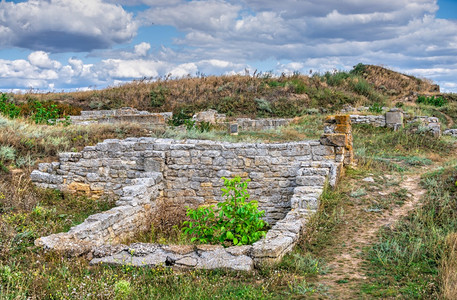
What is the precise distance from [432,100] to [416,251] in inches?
935

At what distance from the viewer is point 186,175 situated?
966 cm

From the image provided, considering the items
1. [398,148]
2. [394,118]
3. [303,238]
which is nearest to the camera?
[303,238]

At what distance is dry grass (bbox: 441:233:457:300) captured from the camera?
158 inches

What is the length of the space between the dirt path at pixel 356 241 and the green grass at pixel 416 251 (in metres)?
0.16

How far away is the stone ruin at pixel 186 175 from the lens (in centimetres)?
754

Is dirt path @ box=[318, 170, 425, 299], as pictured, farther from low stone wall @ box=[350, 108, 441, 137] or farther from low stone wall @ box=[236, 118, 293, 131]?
low stone wall @ box=[236, 118, 293, 131]

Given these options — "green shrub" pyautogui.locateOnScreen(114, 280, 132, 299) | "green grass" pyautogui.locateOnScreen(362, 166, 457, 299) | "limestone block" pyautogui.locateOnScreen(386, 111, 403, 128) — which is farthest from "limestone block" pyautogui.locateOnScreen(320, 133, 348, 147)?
"limestone block" pyautogui.locateOnScreen(386, 111, 403, 128)

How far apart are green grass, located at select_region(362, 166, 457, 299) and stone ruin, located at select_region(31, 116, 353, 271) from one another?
Result: 1333 millimetres

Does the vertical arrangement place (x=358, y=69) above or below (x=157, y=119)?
above

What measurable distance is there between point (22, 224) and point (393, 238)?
6.16 metres

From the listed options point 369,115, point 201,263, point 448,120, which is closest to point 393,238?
point 201,263

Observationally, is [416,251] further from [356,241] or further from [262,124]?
[262,124]

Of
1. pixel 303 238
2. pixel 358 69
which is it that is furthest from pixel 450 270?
pixel 358 69

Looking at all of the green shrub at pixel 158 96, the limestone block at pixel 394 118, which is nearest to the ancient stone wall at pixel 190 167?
the limestone block at pixel 394 118
